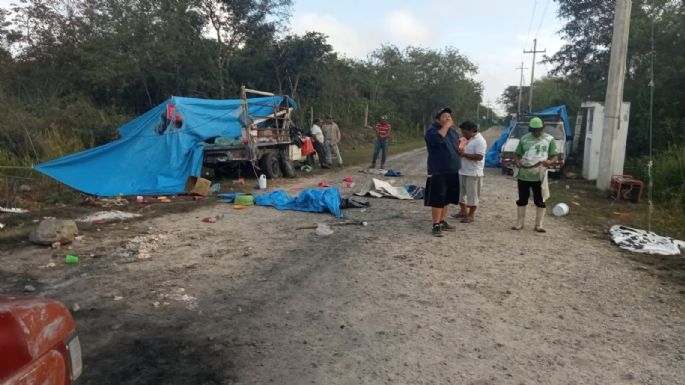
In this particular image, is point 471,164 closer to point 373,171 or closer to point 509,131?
point 373,171

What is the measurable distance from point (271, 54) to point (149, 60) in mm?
5655

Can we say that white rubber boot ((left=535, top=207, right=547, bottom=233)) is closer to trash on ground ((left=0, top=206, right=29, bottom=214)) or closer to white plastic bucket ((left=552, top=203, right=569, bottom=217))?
white plastic bucket ((left=552, top=203, right=569, bottom=217))

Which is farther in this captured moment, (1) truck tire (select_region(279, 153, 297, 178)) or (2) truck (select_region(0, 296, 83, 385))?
(1) truck tire (select_region(279, 153, 297, 178))

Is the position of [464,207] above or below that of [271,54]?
below

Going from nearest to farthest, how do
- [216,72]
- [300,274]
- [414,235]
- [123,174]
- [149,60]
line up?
[300,274] < [414,235] < [123,174] < [149,60] < [216,72]

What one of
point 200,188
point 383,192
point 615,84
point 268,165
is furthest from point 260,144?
point 615,84

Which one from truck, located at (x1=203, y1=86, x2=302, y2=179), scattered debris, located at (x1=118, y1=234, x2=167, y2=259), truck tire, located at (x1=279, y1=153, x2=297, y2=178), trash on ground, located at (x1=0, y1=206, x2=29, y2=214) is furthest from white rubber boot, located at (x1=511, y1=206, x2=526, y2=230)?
trash on ground, located at (x1=0, y1=206, x2=29, y2=214)

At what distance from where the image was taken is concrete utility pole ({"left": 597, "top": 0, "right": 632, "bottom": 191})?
11.0 m

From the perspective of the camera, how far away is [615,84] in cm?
→ 1114

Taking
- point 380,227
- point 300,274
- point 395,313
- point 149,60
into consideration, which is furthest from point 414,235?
point 149,60

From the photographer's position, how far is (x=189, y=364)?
10.8ft

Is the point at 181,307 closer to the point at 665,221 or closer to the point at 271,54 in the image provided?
the point at 665,221

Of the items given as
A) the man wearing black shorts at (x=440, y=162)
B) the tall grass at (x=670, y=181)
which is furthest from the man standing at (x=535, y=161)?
the tall grass at (x=670, y=181)

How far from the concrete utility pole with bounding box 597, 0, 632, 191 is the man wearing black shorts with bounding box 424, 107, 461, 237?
6222mm
